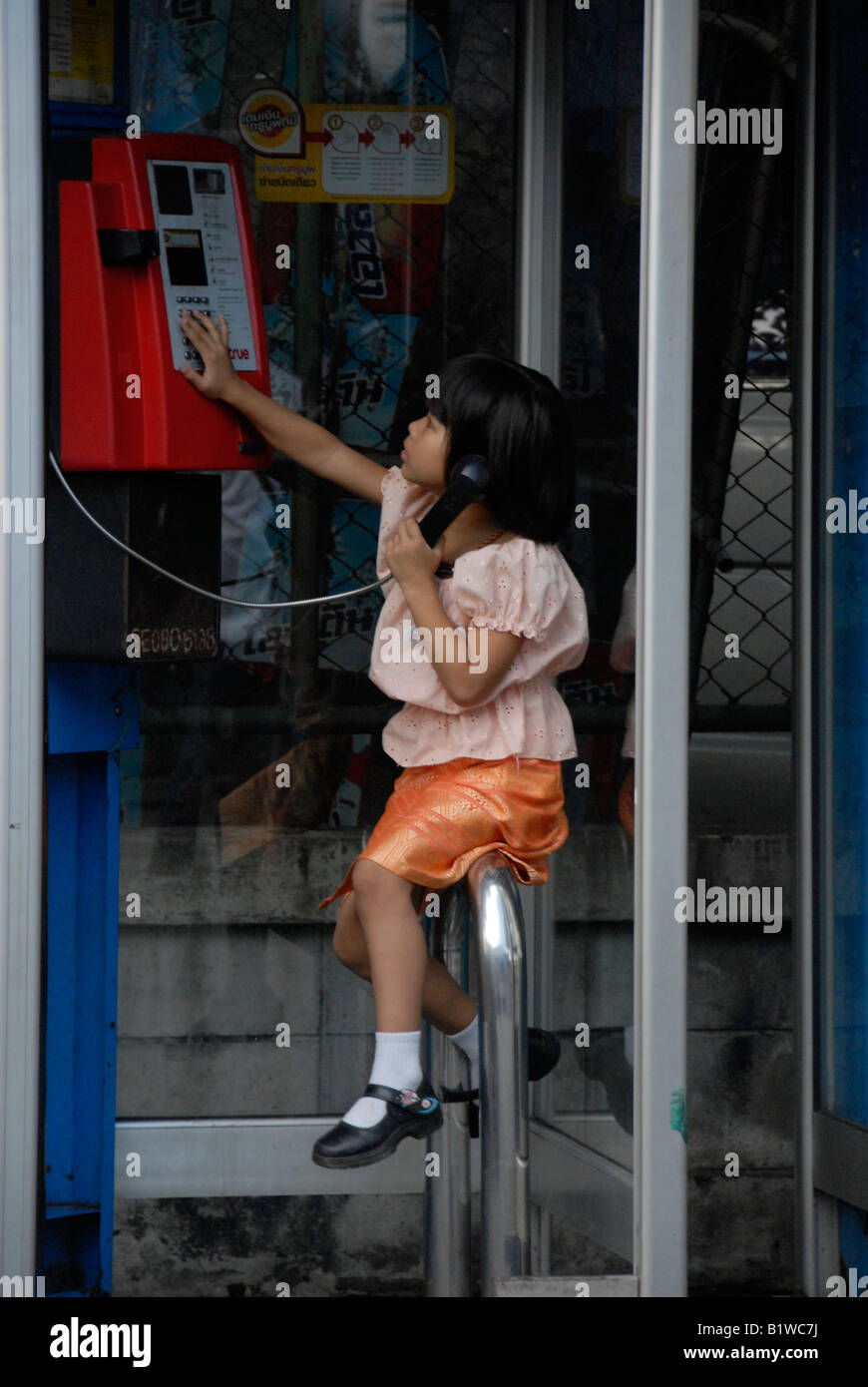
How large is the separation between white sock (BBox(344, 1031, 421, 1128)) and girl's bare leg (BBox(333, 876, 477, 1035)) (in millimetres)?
161

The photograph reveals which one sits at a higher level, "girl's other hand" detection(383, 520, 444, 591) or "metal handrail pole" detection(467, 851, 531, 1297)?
"girl's other hand" detection(383, 520, 444, 591)

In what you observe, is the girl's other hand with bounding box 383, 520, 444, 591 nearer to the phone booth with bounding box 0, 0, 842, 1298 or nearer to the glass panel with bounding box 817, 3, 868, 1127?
the phone booth with bounding box 0, 0, 842, 1298

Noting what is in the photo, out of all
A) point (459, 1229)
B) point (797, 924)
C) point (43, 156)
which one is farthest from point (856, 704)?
point (43, 156)

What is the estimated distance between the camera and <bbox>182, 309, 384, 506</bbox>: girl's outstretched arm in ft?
7.65

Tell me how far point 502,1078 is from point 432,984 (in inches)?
11.6

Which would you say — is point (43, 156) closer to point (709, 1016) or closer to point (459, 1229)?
point (459, 1229)

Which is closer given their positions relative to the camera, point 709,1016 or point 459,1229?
point 459,1229

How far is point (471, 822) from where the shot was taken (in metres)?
2.24

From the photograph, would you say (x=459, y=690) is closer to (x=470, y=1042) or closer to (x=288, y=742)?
(x=470, y=1042)

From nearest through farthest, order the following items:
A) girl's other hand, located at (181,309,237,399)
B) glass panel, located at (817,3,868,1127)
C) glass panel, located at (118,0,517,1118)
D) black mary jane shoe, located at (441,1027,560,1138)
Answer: girl's other hand, located at (181,309,237,399)
black mary jane shoe, located at (441,1027,560,1138)
glass panel, located at (817,3,868,1127)
glass panel, located at (118,0,517,1118)

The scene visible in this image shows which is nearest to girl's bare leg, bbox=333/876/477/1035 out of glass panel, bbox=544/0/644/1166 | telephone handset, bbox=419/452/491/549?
glass panel, bbox=544/0/644/1166

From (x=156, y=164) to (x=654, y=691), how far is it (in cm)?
110


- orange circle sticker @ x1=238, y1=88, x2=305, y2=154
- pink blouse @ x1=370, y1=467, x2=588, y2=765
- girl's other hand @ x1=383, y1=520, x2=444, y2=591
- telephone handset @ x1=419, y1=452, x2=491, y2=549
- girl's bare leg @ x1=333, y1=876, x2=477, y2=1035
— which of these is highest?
orange circle sticker @ x1=238, y1=88, x2=305, y2=154

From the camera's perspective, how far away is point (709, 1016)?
324 cm
